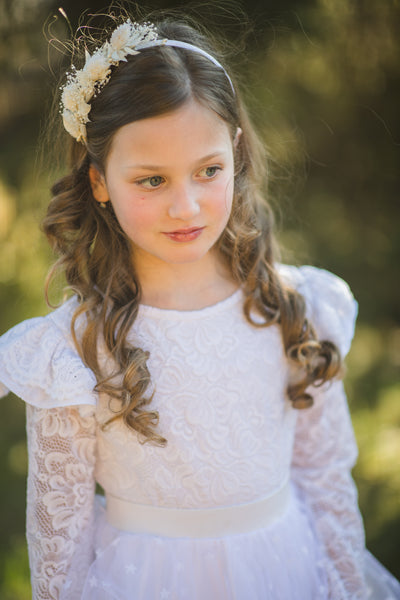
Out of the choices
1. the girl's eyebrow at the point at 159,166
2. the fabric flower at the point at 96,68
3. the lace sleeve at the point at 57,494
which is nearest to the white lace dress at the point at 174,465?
the lace sleeve at the point at 57,494

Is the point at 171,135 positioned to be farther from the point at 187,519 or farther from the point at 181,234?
the point at 187,519

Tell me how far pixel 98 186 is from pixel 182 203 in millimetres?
298

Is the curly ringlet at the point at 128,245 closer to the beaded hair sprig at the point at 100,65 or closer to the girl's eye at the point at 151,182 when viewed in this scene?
the beaded hair sprig at the point at 100,65

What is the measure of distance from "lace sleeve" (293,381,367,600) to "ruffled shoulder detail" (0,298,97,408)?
Result: 2.28ft

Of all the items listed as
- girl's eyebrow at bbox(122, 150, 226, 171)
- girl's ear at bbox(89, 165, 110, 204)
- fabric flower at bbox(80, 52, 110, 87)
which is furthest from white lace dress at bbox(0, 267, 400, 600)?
fabric flower at bbox(80, 52, 110, 87)

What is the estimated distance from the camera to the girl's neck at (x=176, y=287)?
59.0 inches

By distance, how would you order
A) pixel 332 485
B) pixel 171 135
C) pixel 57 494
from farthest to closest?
pixel 332 485
pixel 57 494
pixel 171 135

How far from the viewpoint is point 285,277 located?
5.44 feet

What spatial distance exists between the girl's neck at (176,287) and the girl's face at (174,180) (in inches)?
4.9

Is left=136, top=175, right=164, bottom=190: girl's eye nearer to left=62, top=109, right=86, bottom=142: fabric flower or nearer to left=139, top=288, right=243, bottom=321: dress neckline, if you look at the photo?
left=62, top=109, right=86, bottom=142: fabric flower

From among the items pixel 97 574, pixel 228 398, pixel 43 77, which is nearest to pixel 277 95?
pixel 43 77

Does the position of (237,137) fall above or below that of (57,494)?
above

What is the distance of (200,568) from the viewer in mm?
1384

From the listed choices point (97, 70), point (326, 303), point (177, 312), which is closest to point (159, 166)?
point (97, 70)
